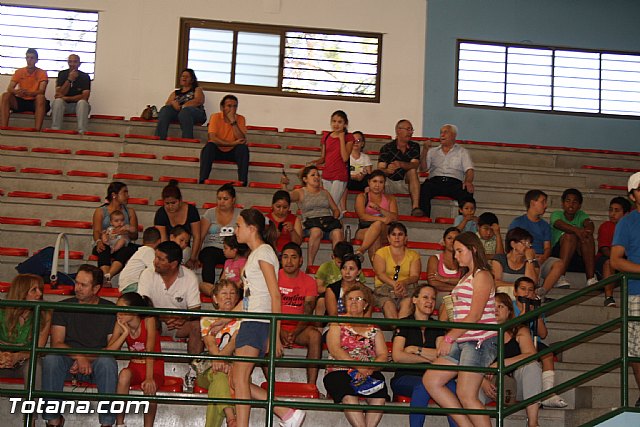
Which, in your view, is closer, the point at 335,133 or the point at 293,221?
the point at 293,221

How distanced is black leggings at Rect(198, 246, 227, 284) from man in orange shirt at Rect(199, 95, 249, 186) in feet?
6.95

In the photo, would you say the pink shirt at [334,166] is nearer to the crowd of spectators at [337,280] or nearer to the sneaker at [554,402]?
the crowd of spectators at [337,280]

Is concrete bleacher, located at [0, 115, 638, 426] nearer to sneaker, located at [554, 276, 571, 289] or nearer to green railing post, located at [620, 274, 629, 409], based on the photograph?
sneaker, located at [554, 276, 571, 289]

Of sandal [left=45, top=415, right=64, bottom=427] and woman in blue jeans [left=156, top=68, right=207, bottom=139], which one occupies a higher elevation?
woman in blue jeans [left=156, top=68, right=207, bottom=139]

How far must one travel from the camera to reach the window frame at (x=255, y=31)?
14.5 meters

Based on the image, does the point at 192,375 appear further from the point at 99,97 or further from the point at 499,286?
the point at 99,97

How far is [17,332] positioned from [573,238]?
5596 millimetres

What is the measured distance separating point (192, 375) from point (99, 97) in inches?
317

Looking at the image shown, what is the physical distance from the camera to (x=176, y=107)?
12781mm

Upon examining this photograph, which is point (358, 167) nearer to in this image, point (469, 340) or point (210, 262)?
point (210, 262)

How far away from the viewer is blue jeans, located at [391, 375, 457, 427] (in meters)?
6.70

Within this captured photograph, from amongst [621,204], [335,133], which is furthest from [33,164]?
[621,204]

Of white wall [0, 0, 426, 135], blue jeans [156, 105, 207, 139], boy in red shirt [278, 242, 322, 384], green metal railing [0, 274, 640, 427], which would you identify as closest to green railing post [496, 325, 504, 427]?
green metal railing [0, 274, 640, 427]

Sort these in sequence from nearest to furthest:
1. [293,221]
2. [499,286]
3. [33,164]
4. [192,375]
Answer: [192,375], [499,286], [293,221], [33,164]
